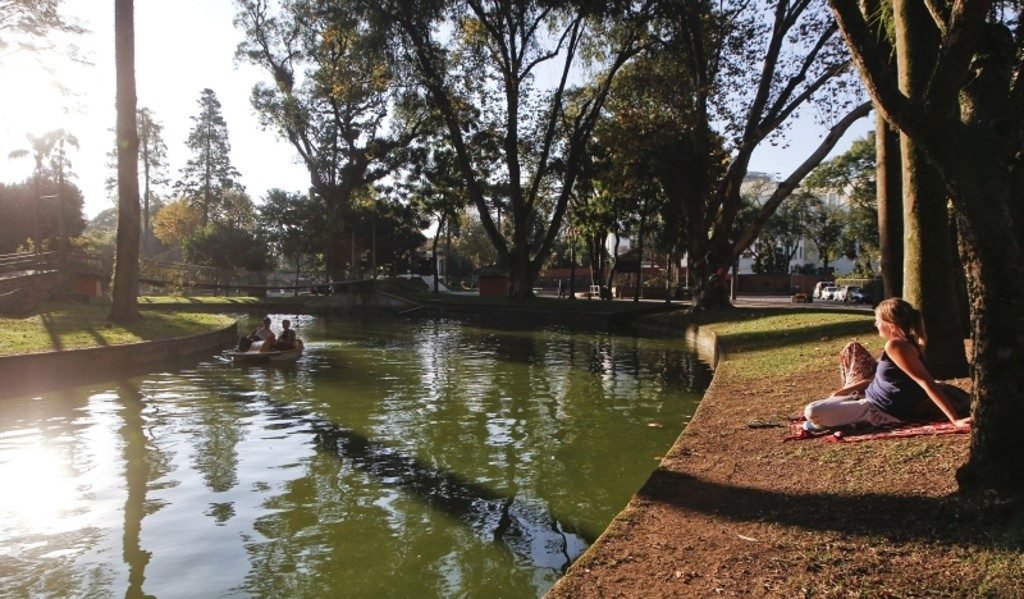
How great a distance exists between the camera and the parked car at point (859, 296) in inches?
1748

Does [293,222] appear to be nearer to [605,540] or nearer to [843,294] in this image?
[843,294]

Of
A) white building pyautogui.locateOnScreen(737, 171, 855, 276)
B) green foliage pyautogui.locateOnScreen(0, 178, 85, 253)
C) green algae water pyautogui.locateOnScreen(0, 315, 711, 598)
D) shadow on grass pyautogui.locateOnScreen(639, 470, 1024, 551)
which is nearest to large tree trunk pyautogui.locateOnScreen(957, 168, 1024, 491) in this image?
shadow on grass pyautogui.locateOnScreen(639, 470, 1024, 551)

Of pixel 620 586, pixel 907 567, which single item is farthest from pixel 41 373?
pixel 907 567

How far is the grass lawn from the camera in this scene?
14.8 meters

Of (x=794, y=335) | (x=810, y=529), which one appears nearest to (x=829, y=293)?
(x=794, y=335)

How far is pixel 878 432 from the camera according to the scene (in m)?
6.26

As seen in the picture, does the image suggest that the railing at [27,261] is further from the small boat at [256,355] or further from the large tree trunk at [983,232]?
the large tree trunk at [983,232]

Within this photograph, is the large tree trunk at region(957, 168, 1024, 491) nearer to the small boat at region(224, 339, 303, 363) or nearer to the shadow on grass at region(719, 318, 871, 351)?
the shadow on grass at region(719, 318, 871, 351)

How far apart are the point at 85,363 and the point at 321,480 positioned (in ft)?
31.9

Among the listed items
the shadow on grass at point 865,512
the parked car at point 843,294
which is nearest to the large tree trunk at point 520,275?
the parked car at point 843,294

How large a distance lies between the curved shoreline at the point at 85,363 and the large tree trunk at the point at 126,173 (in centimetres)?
277

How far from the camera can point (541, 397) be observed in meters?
12.6

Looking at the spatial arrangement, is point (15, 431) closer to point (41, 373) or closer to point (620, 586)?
point (41, 373)

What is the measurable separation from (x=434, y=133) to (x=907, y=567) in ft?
131
